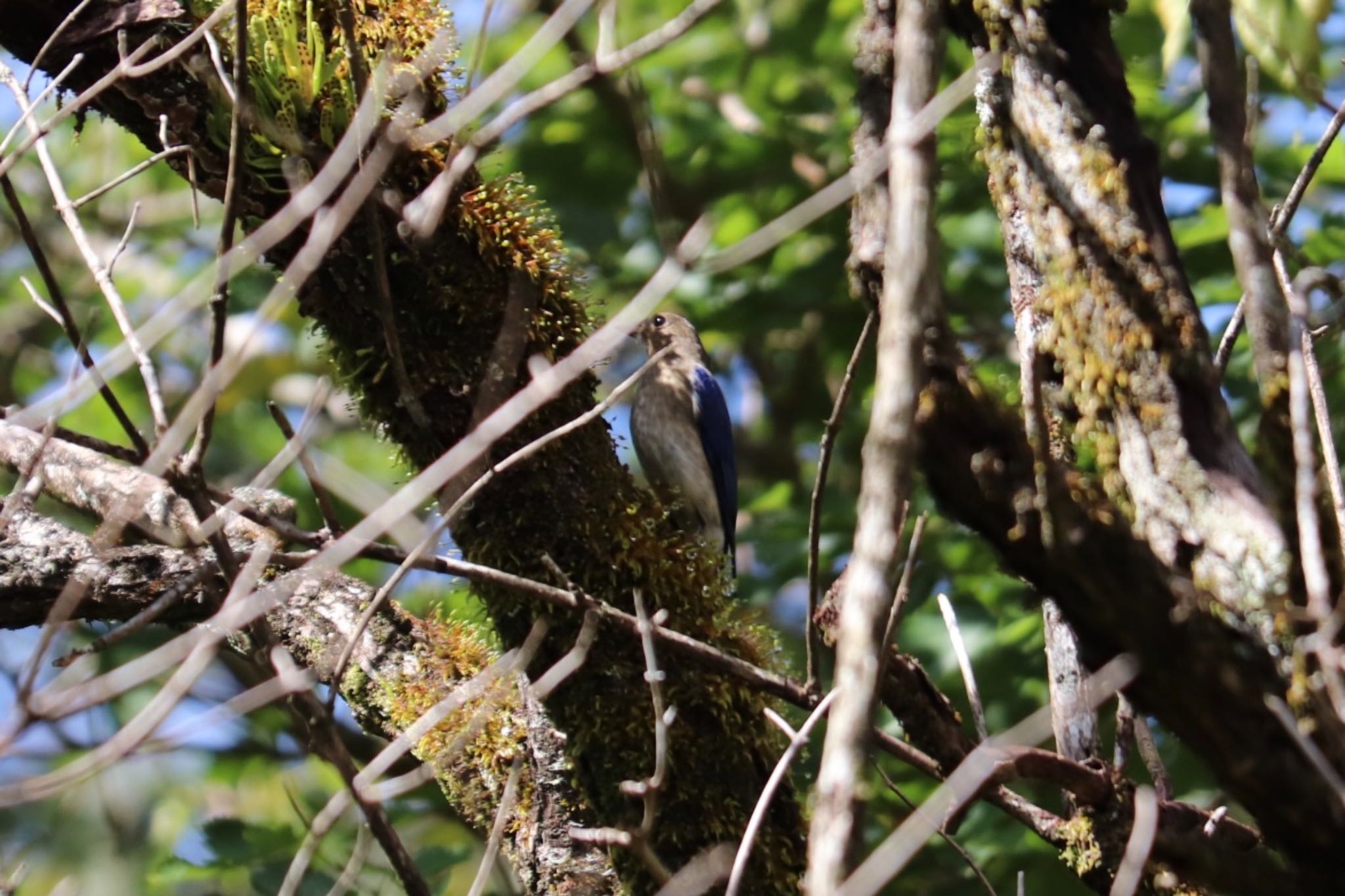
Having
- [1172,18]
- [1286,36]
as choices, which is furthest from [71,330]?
[1286,36]

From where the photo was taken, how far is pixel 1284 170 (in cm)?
600

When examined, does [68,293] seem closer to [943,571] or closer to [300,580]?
[943,571]

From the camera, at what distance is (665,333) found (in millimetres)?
7547

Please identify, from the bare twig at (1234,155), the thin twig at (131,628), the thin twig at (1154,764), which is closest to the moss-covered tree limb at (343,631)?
the thin twig at (1154,764)

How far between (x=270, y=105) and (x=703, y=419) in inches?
171

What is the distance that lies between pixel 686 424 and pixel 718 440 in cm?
20

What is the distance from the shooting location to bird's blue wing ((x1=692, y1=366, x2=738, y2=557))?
732 centimetres

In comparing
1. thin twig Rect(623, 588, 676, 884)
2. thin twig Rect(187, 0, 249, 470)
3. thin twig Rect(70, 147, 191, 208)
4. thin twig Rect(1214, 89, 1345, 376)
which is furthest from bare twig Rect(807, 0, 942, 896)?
thin twig Rect(70, 147, 191, 208)

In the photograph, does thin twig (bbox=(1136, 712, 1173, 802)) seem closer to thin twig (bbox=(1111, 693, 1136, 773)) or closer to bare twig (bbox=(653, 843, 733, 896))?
thin twig (bbox=(1111, 693, 1136, 773))

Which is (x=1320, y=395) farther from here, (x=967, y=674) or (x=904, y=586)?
(x=967, y=674)

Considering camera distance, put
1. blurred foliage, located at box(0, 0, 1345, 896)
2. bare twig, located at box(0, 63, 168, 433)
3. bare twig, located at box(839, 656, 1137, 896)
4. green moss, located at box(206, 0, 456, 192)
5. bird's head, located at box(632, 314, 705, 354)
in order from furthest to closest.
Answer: bird's head, located at box(632, 314, 705, 354), blurred foliage, located at box(0, 0, 1345, 896), green moss, located at box(206, 0, 456, 192), bare twig, located at box(0, 63, 168, 433), bare twig, located at box(839, 656, 1137, 896)

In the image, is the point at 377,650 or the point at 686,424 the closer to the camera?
the point at 377,650

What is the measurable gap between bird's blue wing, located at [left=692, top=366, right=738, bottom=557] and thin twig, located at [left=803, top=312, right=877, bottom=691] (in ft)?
13.7

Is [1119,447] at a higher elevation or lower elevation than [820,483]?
higher
